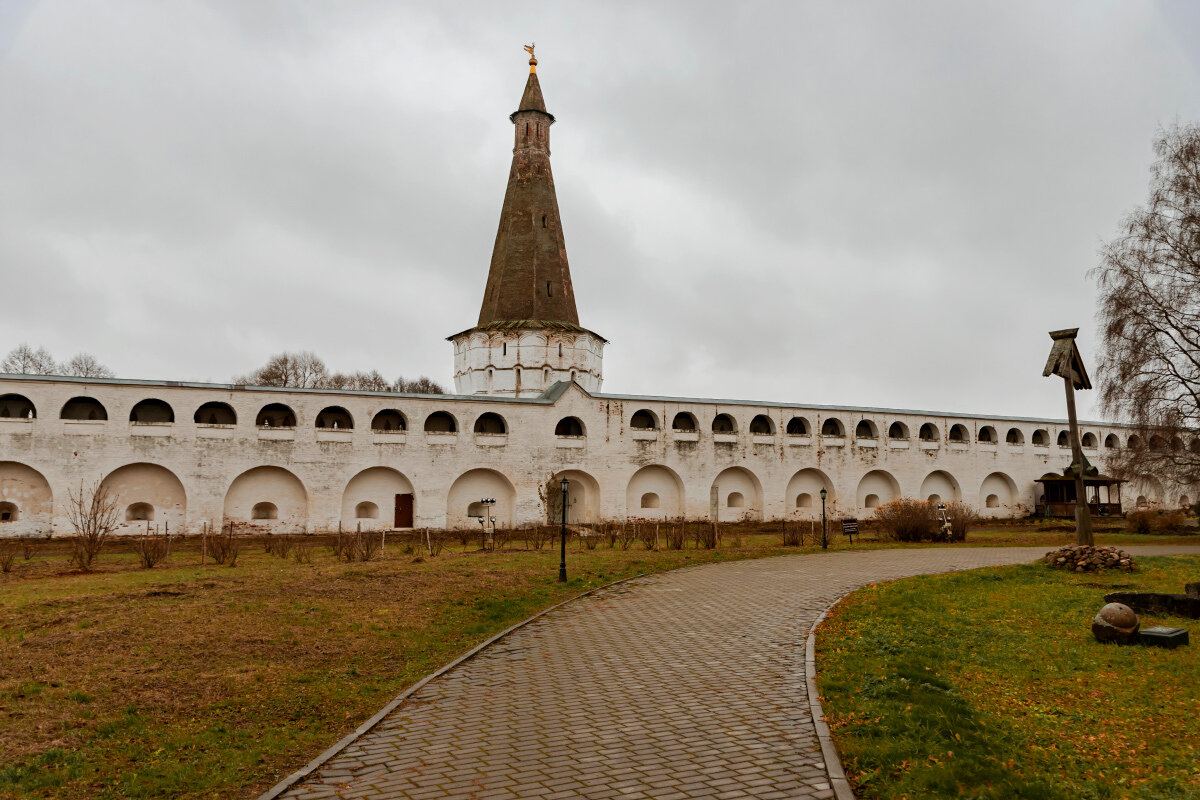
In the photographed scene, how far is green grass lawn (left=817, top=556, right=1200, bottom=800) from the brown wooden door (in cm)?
2114

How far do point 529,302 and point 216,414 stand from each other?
43.7 ft

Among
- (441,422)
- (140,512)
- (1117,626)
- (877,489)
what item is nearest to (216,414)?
(140,512)

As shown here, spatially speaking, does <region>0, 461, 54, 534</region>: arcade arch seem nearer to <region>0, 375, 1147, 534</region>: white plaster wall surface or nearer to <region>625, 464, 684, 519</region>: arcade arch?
<region>0, 375, 1147, 534</region>: white plaster wall surface

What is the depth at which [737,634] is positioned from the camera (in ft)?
30.3

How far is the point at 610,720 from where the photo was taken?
5980 mm

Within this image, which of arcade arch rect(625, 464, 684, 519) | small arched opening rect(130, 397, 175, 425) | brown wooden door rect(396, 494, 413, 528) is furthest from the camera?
arcade arch rect(625, 464, 684, 519)

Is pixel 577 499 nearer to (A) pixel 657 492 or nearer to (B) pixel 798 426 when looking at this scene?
(A) pixel 657 492

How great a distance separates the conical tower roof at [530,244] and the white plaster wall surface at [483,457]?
468 centimetres

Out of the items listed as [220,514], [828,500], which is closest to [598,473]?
[828,500]

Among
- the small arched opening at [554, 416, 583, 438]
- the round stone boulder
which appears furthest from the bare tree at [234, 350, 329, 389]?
the round stone boulder

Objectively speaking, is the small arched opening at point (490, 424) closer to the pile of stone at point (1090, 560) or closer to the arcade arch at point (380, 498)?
the arcade arch at point (380, 498)

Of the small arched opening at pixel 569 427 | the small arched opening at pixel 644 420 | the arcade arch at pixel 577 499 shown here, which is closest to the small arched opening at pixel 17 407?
the arcade arch at pixel 577 499

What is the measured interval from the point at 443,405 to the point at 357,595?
17642 millimetres

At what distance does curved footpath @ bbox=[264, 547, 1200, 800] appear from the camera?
476cm
